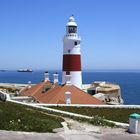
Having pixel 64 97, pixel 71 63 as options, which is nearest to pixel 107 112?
pixel 64 97

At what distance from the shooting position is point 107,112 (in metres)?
19.8

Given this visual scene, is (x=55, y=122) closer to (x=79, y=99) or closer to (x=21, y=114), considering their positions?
(x=21, y=114)

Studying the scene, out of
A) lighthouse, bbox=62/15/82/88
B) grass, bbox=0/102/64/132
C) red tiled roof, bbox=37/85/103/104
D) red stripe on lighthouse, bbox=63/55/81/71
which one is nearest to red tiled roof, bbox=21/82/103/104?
red tiled roof, bbox=37/85/103/104

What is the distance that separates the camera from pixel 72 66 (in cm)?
3556

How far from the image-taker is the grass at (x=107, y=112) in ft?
58.6

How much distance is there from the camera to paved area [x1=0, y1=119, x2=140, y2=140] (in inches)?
479

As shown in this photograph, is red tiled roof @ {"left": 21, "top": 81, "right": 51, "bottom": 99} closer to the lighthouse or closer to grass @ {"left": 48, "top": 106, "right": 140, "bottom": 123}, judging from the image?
the lighthouse

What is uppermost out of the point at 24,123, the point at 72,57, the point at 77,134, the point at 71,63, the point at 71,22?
the point at 71,22

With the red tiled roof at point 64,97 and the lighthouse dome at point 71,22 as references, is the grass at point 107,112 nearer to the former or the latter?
the red tiled roof at point 64,97

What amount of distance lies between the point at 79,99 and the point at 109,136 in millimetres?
15810

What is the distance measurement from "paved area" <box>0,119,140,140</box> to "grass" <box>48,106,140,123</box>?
9.49 ft

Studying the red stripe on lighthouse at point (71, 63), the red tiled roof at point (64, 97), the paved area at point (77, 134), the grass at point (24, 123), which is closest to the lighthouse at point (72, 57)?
the red stripe on lighthouse at point (71, 63)

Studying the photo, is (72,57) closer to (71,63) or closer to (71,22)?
(71,63)

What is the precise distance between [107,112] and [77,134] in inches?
274
